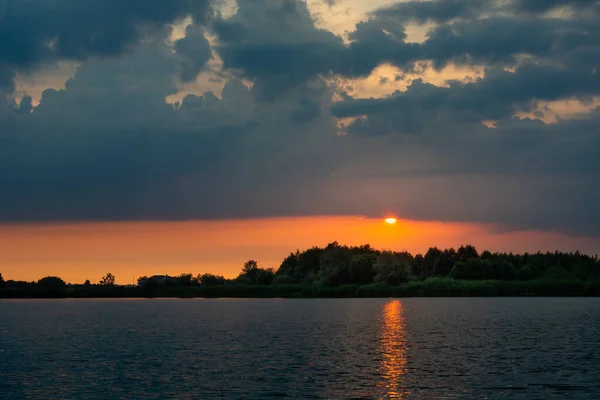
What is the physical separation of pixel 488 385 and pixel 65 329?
8569 cm

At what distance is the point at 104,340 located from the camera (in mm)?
94562

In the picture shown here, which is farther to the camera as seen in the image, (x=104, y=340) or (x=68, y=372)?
(x=104, y=340)

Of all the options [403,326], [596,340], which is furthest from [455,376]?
[403,326]

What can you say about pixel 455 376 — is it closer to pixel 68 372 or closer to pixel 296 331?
pixel 68 372

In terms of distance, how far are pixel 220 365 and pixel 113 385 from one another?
42.2 feet

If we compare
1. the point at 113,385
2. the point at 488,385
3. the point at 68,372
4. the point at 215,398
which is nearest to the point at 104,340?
the point at 68,372

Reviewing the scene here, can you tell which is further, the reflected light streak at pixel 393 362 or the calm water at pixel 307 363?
the calm water at pixel 307 363

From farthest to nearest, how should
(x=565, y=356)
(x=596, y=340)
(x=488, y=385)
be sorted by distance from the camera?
(x=596, y=340) → (x=565, y=356) → (x=488, y=385)

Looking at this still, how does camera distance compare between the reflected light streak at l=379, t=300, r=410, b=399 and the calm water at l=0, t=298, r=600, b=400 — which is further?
the calm water at l=0, t=298, r=600, b=400

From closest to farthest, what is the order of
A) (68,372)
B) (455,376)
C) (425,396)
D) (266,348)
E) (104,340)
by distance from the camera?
(425,396) → (455,376) → (68,372) → (266,348) → (104,340)

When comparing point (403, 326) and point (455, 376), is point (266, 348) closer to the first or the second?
point (455, 376)

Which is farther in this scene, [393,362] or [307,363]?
[393,362]

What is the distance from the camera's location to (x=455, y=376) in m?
56.5

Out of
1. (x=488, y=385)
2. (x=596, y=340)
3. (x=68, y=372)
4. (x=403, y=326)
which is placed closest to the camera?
(x=488, y=385)
